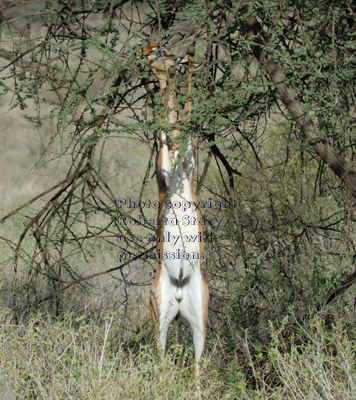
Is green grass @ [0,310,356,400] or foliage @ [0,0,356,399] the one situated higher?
foliage @ [0,0,356,399]

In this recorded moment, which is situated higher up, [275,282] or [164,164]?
[164,164]

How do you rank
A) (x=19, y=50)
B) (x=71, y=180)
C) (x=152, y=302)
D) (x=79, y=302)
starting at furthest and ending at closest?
(x=79, y=302) < (x=71, y=180) < (x=19, y=50) < (x=152, y=302)

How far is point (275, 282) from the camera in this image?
5602 millimetres

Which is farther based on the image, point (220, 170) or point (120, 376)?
point (220, 170)

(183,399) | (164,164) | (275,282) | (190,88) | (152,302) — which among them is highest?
(190,88)

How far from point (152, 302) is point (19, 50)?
6.37 feet

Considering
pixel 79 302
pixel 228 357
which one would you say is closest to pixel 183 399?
pixel 228 357

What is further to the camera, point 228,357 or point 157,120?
point 228,357

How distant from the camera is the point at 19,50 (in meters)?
4.77

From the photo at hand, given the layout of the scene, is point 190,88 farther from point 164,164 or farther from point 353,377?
point 353,377

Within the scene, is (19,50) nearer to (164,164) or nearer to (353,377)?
(164,164)

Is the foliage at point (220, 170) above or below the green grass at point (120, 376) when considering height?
above

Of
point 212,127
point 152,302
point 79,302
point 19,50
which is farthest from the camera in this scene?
point 79,302

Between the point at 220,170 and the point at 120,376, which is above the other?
the point at 220,170
